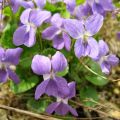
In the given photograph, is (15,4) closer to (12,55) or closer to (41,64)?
(12,55)

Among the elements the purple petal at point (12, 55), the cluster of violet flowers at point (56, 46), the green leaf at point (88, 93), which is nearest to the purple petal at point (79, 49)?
the cluster of violet flowers at point (56, 46)

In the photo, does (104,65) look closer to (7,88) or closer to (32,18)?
(32,18)

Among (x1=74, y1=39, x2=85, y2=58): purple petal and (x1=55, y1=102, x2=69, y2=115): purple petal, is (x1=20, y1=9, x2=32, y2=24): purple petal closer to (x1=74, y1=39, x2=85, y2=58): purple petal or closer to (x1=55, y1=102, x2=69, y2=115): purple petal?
(x1=74, y1=39, x2=85, y2=58): purple petal

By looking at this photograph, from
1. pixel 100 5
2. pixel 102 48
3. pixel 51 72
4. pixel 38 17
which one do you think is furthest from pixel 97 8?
pixel 51 72

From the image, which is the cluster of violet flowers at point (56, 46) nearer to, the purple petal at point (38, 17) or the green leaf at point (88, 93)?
the purple petal at point (38, 17)

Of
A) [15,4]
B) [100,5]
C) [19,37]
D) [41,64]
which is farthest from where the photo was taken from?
[100,5]

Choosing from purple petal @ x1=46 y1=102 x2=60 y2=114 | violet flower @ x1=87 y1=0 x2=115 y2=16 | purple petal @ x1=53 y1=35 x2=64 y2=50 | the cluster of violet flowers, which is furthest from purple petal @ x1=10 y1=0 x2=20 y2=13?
purple petal @ x1=46 y1=102 x2=60 y2=114

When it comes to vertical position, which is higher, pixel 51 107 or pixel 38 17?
pixel 38 17
